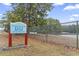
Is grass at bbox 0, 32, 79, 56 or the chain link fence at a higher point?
the chain link fence

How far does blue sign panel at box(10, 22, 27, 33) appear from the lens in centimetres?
406

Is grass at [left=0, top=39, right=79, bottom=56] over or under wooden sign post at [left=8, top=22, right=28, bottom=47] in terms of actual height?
under

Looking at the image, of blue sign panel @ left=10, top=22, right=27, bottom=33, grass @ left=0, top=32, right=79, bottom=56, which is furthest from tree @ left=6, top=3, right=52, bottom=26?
grass @ left=0, top=32, right=79, bottom=56

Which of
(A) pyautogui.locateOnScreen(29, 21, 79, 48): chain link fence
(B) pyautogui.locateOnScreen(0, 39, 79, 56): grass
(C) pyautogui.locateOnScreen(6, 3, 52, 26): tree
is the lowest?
(B) pyautogui.locateOnScreen(0, 39, 79, 56): grass

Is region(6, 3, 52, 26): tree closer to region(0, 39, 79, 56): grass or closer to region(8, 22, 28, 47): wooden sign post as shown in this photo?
region(8, 22, 28, 47): wooden sign post

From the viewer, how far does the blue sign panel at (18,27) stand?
13.3 feet

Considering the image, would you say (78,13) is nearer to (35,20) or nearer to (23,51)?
(35,20)

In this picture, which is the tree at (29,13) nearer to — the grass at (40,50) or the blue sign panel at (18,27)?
the blue sign panel at (18,27)

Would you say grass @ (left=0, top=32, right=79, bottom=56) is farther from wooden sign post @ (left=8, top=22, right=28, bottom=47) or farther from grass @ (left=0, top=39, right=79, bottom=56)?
wooden sign post @ (left=8, top=22, right=28, bottom=47)

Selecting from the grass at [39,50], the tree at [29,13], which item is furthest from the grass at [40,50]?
the tree at [29,13]

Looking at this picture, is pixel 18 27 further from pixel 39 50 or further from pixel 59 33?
pixel 59 33

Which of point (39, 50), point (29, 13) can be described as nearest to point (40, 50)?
point (39, 50)

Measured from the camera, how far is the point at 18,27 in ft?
13.3

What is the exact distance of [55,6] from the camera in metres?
4.05
